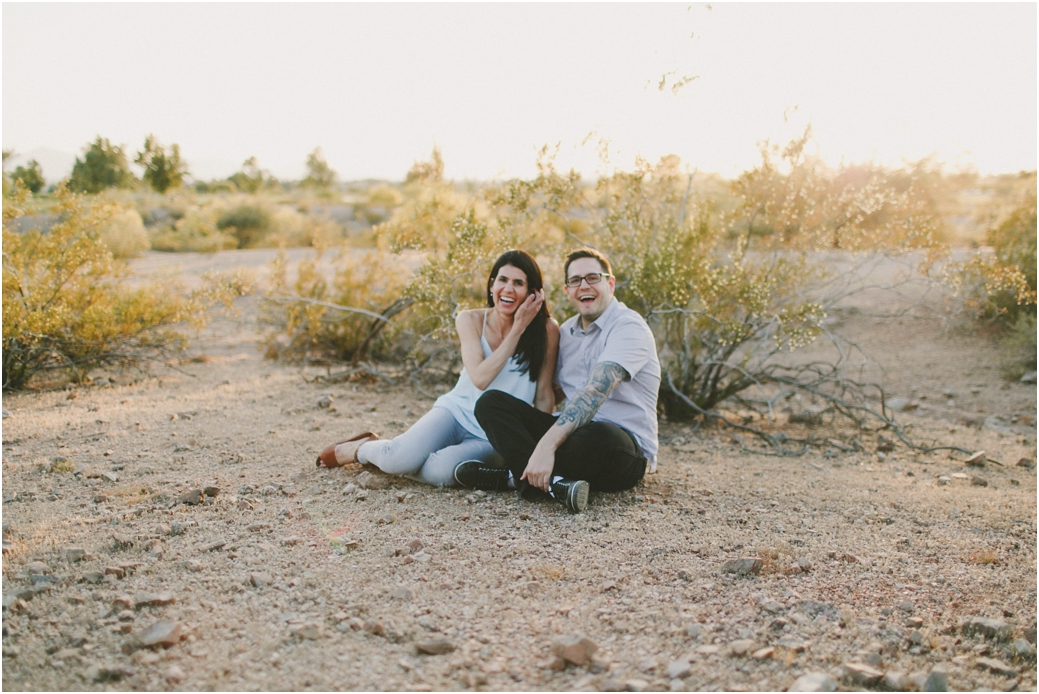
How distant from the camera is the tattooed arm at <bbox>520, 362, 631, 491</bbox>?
3.25 m

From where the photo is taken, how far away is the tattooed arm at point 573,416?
10.7ft

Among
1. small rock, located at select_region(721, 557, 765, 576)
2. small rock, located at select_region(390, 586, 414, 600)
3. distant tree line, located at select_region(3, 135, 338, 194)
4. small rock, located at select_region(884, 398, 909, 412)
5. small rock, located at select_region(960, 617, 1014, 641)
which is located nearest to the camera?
small rock, located at select_region(960, 617, 1014, 641)

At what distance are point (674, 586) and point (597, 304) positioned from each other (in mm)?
1449

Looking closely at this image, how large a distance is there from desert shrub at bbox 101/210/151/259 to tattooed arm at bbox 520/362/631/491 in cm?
1100

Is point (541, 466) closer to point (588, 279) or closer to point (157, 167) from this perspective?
point (588, 279)

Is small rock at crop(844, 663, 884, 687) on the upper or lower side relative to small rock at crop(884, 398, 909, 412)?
upper

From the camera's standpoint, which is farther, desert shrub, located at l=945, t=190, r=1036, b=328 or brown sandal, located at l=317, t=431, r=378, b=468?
desert shrub, located at l=945, t=190, r=1036, b=328

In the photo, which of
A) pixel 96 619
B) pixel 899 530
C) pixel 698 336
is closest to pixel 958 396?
pixel 698 336

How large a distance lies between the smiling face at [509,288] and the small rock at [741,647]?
1.96m

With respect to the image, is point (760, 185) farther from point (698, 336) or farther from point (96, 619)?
→ point (96, 619)

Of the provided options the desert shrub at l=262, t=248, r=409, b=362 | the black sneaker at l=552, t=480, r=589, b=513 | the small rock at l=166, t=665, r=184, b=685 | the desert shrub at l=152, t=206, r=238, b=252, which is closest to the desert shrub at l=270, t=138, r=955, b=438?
the desert shrub at l=262, t=248, r=409, b=362

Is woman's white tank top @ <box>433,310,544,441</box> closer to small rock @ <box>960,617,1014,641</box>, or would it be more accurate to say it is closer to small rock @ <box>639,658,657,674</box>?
small rock @ <box>639,658,657,674</box>

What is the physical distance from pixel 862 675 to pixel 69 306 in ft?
19.2

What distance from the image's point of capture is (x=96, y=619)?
7.23 ft
